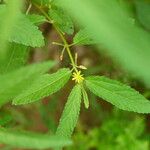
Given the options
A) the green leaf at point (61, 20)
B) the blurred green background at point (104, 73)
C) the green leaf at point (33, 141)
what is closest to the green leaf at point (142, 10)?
the blurred green background at point (104, 73)

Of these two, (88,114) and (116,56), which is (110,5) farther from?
(88,114)

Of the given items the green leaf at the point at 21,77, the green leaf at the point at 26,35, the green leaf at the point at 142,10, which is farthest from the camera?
the green leaf at the point at 142,10

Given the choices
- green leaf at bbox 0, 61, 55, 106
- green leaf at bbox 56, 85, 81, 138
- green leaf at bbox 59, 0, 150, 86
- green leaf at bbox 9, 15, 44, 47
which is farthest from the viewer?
green leaf at bbox 56, 85, 81, 138

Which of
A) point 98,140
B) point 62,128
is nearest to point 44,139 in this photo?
point 62,128

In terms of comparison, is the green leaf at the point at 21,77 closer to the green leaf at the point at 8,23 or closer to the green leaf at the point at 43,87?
the green leaf at the point at 8,23

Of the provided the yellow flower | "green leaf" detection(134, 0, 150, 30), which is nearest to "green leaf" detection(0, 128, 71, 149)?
the yellow flower

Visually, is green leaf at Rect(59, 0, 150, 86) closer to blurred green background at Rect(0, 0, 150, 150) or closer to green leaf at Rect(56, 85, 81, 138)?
blurred green background at Rect(0, 0, 150, 150)

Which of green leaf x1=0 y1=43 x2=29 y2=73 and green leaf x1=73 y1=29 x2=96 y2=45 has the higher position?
green leaf x1=73 y1=29 x2=96 y2=45
